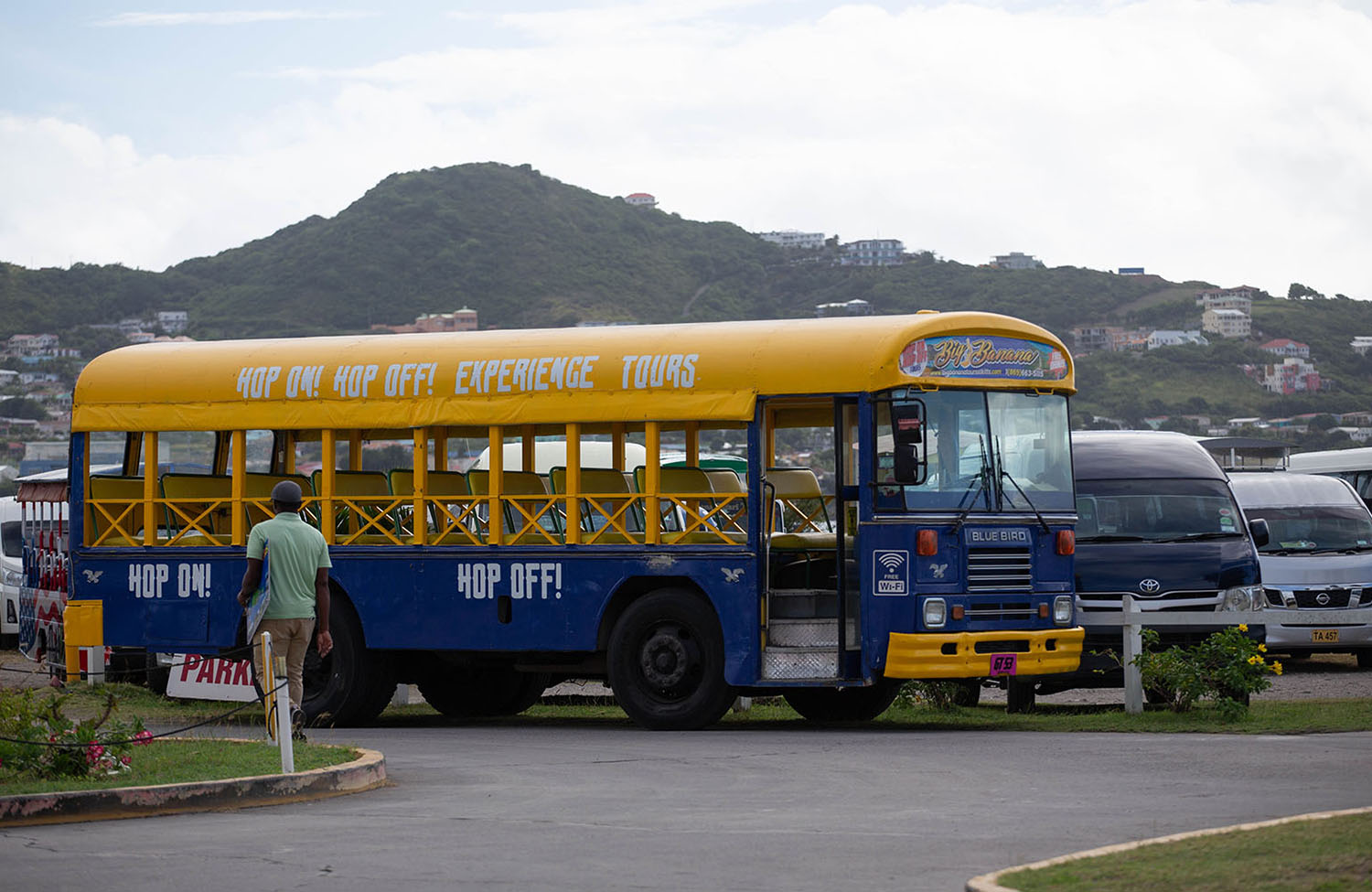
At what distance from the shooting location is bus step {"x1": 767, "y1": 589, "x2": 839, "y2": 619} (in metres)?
16.2

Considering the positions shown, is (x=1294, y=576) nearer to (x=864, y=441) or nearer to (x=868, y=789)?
(x=864, y=441)

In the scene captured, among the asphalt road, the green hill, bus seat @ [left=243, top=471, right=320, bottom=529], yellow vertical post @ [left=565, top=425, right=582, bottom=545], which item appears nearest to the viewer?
the asphalt road

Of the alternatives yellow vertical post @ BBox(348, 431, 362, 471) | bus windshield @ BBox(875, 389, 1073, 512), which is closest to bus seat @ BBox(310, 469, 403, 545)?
yellow vertical post @ BBox(348, 431, 362, 471)

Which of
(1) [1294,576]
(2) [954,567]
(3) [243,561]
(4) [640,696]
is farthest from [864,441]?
(1) [1294,576]

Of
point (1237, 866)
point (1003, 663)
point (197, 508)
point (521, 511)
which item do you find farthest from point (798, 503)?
point (1237, 866)

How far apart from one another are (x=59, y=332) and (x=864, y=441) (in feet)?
396

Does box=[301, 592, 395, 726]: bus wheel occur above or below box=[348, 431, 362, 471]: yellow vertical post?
below

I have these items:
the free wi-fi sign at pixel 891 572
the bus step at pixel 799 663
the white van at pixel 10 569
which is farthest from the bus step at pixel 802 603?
the white van at pixel 10 569

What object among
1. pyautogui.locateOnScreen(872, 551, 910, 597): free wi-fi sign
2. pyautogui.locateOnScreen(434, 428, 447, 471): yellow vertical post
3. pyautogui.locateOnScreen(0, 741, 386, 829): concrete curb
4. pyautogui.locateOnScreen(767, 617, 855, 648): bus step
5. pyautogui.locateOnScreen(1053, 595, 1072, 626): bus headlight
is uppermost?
pyautogui.locateOnScreen(434, 428, 447, 471): yellow vertical post

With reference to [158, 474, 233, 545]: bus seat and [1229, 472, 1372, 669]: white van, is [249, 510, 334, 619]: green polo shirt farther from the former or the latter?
[1229, 472, 1372, 669]: white van

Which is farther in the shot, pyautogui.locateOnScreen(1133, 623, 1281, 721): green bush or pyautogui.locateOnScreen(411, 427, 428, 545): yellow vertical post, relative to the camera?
pyautogui.locateOnScreen(411, 427, 428, 545): yellow vertical post

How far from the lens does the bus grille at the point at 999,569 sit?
15844 mm

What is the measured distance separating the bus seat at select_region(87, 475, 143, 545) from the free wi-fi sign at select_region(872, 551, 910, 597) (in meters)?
6.74

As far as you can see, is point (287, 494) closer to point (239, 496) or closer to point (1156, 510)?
point (239, 496)
